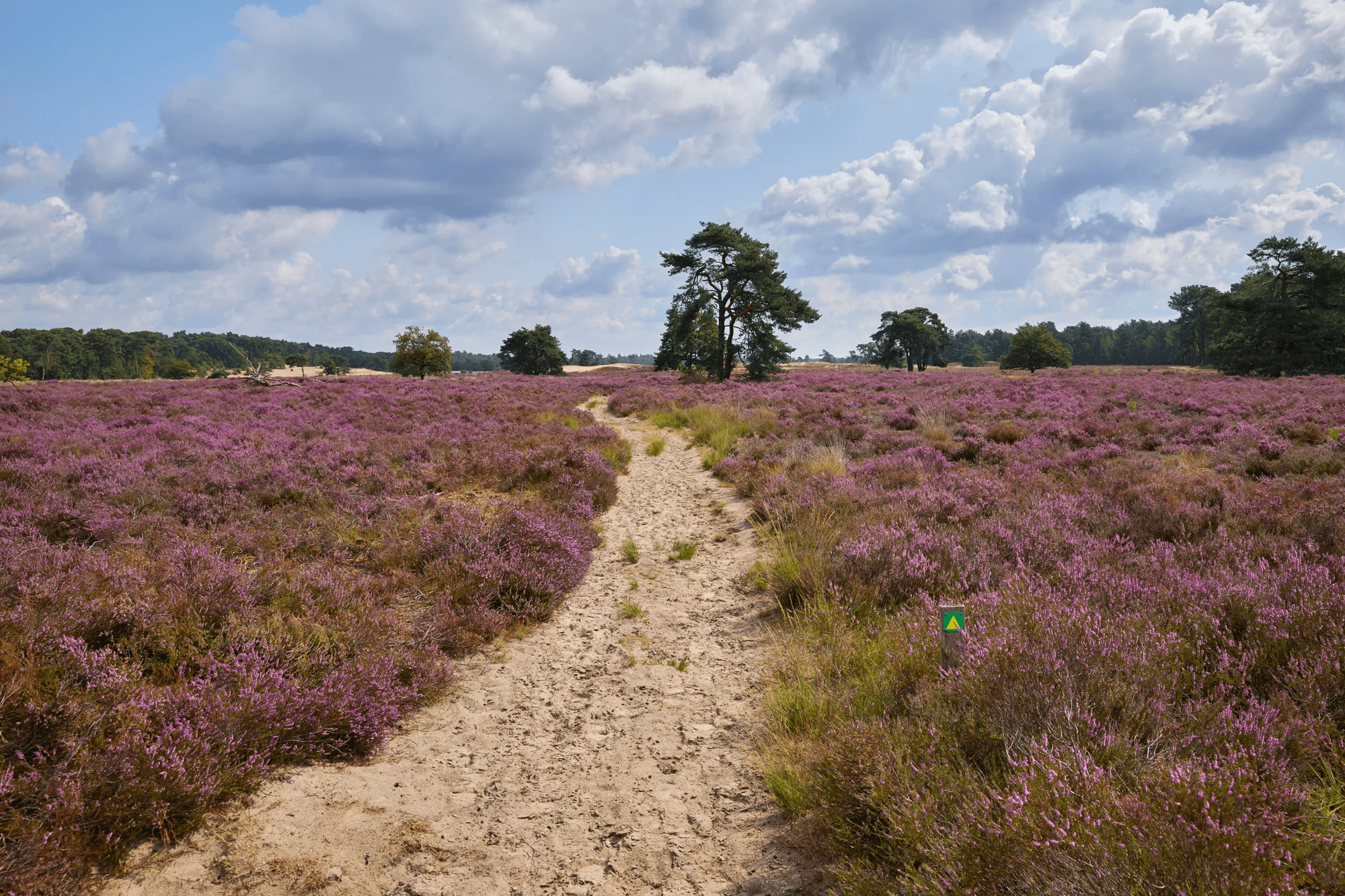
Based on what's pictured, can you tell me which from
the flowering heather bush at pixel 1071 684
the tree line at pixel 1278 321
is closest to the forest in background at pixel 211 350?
the tree line at pixel 1278 321

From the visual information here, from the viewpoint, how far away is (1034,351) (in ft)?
226

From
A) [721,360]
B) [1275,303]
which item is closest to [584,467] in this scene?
[721,360]

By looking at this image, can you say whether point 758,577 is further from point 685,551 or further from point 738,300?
point 738,300

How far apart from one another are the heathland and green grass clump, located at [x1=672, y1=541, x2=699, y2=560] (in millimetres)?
1135

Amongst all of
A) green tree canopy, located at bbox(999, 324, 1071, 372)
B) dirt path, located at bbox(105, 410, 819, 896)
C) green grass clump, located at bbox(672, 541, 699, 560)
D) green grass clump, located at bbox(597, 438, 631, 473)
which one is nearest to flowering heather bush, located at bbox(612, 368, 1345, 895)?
dirt path, located at bbox(105, 410, 819, 896)

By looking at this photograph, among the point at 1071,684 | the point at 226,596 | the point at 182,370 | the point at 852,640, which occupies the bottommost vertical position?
the point at 852,640

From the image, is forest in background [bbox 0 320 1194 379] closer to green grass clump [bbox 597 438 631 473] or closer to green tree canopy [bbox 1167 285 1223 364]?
green tree canopy [bbox 1167 285 1223 364]

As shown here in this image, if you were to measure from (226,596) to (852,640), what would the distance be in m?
5.48

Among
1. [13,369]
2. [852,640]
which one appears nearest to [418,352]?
[13,369]

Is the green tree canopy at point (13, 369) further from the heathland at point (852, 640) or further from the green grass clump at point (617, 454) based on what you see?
the green grass clump at point (617, 454)

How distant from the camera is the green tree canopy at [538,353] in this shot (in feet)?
A: 284

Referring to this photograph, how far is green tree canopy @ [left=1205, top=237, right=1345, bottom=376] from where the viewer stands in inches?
1534

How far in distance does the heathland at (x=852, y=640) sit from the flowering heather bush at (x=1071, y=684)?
0.07 ft

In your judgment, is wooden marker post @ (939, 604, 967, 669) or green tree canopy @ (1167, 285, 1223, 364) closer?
wooden marker post @ (939, 604, 967, 669)
